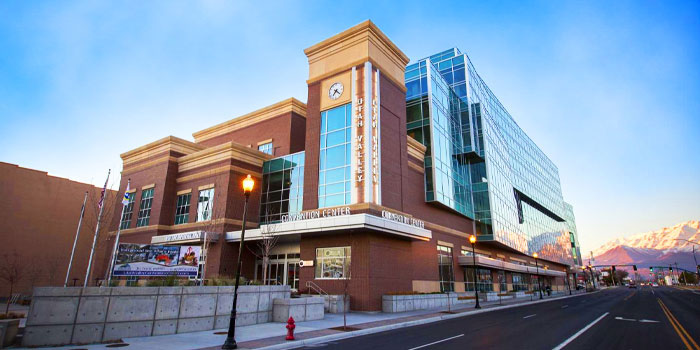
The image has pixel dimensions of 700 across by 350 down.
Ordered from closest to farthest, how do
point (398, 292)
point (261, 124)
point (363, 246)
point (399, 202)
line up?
point (363, 246)
point (398, 292)
point (399, 202)
point (261, 124)

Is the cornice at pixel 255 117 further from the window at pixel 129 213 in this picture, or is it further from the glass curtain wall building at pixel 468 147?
the glass curtain wall building at pixel 468 147

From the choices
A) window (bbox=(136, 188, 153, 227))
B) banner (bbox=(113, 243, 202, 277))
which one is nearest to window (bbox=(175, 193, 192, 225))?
window (bbox=(136, 188, 153, 227))

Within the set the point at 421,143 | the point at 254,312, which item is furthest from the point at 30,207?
the point at 421,143

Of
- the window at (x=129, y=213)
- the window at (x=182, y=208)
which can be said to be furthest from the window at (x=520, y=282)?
the window at (x=129, y=213)

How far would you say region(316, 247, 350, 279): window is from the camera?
27203 mm

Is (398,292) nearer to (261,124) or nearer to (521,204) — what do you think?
(261,124)

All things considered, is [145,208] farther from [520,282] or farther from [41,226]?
[520,282]

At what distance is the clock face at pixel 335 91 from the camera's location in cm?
3219

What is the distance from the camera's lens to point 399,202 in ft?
103

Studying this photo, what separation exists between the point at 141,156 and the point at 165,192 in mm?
8323

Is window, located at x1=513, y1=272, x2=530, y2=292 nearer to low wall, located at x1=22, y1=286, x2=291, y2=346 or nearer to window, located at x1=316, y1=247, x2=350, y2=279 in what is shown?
window, located at x1=316, y1=247, x2=350, y2=279

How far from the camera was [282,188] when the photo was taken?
1390 inches

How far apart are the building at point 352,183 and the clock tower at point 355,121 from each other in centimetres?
11

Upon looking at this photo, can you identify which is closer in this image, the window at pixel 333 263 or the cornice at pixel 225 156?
the window at pixel 333 263
